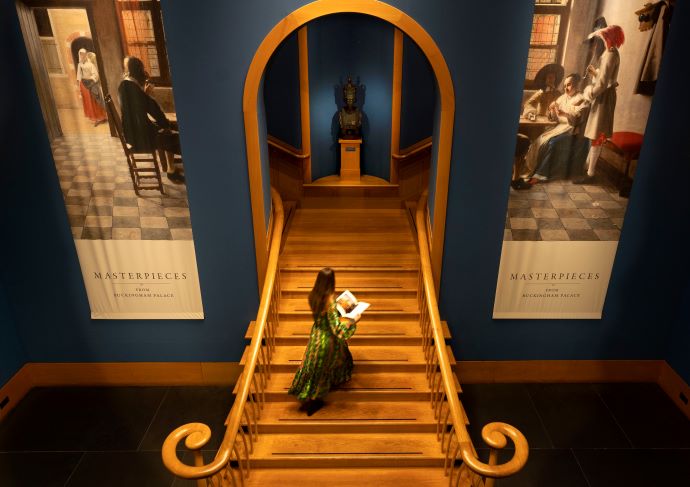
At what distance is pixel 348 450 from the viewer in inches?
184

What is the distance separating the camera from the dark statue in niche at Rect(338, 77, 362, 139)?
8375 mm

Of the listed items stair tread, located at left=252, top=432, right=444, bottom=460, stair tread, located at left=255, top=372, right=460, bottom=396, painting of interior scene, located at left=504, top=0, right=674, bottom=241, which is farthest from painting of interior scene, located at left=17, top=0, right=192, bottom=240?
painting of interior scene, located at left=504, top=0, right=674, bottom=241

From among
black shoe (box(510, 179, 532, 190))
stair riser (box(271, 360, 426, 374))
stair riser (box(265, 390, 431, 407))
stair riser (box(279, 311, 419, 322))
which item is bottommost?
stair riser (box(265, 390, 431, 407))

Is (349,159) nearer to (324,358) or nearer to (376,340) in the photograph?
(376,340)

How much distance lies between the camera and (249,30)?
4746 mm

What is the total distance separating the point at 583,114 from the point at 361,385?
3.59m

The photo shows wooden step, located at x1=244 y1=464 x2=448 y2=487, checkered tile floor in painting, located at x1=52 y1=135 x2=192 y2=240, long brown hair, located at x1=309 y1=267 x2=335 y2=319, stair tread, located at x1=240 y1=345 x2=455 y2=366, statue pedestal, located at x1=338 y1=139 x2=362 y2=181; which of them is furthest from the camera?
statue pedestal, located at x1=338 y1=139 x2=362 y2=181

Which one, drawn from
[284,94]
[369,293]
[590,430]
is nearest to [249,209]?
[369,293]

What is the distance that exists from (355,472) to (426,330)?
173cm

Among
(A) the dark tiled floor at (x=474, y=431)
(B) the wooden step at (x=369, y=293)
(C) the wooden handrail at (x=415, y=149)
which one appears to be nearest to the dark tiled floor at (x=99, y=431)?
(A) the dark tiled floor at (x=474, y=431)

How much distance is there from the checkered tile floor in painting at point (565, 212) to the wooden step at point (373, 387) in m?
1.85

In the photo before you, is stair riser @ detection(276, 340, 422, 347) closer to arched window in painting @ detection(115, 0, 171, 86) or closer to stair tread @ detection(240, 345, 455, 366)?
stair tread @ detection(240, 345, 455, 366)

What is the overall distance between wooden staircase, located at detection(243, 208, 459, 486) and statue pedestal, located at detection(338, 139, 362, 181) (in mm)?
1793

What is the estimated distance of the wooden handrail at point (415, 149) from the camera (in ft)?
26.0
